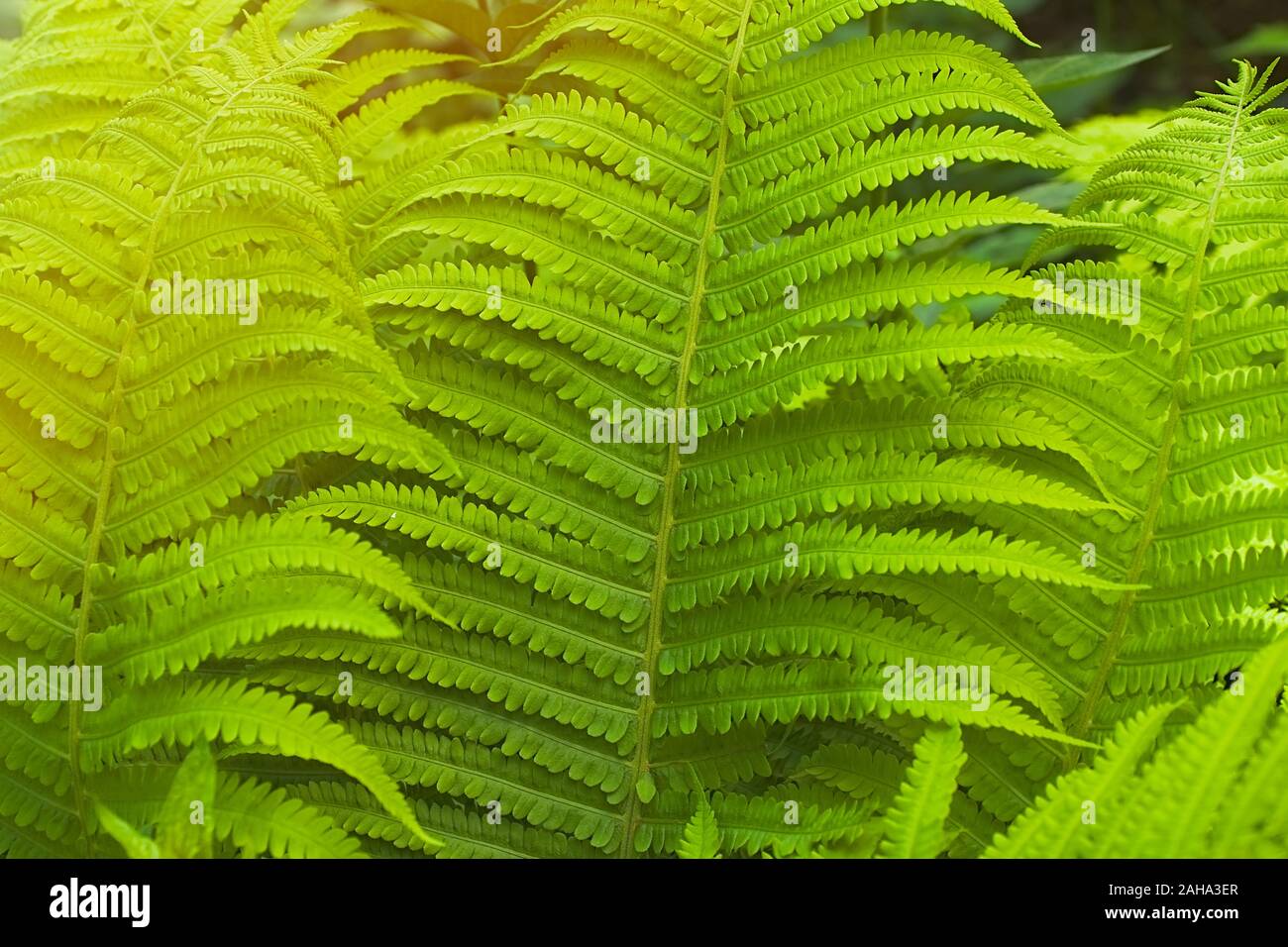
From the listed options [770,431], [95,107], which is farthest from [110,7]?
[770,431]

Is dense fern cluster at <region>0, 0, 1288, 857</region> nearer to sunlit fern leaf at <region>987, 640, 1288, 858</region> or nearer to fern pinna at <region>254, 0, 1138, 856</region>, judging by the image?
fern pinna at <region>254, 0, 1138, 856</region>

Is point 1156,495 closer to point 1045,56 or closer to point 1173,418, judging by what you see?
point 1173,418

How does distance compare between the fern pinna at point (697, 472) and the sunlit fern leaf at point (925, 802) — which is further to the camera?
the fern pinna at point (697, 472)

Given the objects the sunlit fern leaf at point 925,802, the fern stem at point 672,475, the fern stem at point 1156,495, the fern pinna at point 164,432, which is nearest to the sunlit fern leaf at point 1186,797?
the sunlit fern leaf at point 925,802

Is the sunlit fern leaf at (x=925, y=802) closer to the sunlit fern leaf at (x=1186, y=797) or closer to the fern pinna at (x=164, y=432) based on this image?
the sunlit fern leaf at (x=1186, y=797)

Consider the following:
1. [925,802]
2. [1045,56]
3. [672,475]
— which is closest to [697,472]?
[672,475]

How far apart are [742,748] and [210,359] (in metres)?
0.56

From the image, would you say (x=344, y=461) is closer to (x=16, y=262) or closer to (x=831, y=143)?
(x=16, y=262)

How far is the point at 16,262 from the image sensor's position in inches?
36.4

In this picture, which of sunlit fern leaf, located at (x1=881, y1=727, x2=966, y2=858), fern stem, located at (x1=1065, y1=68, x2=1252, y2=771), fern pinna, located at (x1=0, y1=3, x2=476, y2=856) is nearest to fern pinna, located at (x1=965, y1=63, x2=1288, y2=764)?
fern stem, located at (x1=1065, y1=68, x2=1252, y2=771)

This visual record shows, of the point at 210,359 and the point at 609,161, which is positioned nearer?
the point at 210,359

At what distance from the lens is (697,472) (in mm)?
1000

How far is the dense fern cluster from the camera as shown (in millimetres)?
884

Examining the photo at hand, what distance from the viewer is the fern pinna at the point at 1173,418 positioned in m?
0.94
